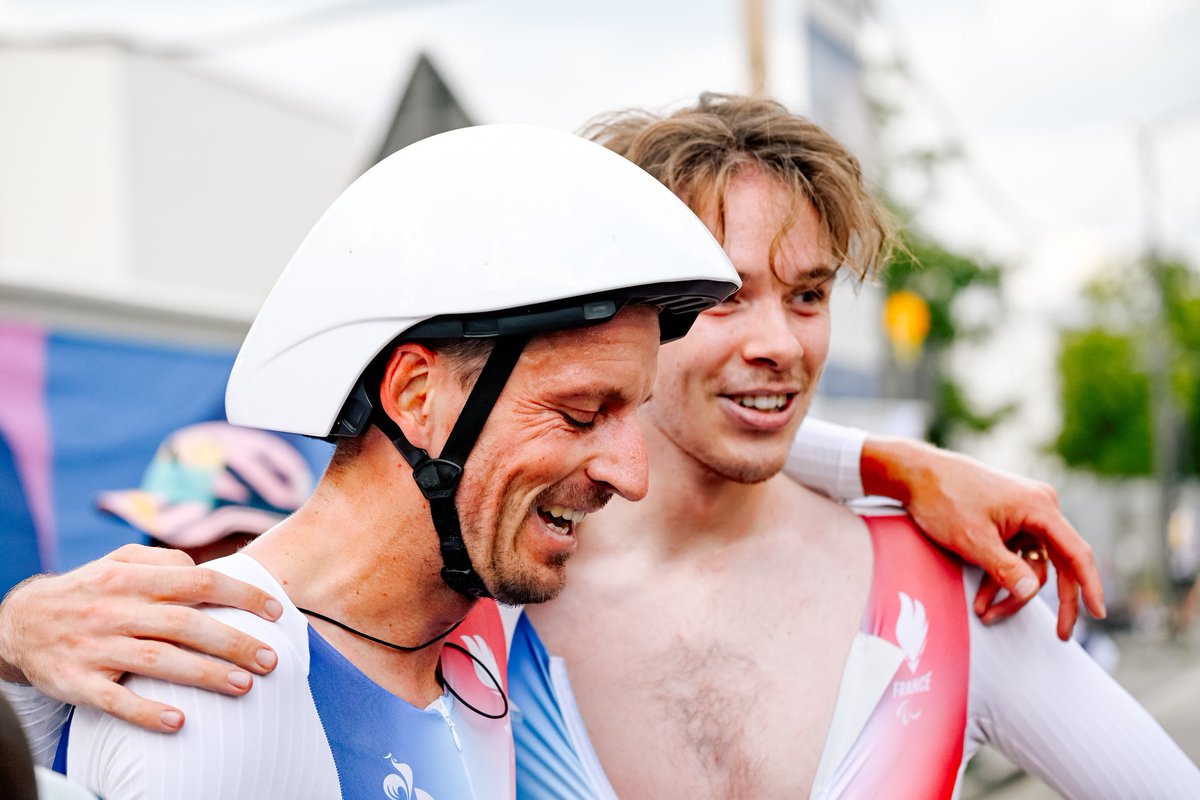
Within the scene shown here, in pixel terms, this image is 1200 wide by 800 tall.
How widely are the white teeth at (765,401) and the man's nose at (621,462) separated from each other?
24.8 inches

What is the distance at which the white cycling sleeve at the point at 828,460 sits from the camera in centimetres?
267

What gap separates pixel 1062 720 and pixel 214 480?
3198 millimetres

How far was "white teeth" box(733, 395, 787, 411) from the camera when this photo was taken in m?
2.41

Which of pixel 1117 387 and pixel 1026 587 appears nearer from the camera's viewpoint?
pixel 1026 587

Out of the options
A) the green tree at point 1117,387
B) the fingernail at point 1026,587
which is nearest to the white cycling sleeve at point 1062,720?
the fingernail at point 1026,587

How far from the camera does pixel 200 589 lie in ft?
5.15

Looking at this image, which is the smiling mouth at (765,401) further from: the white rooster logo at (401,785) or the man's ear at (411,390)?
the white rooster logo at (401,785)

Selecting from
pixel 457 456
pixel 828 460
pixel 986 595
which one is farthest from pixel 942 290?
pixel 457 456

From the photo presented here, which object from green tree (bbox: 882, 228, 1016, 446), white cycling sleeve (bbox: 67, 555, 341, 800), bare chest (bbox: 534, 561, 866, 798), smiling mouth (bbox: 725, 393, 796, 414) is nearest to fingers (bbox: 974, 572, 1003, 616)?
bare chest (bbox: 534, 561, 866, 798)

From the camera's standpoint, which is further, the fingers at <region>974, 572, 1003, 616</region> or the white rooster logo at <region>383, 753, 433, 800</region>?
the fingers at <region>974, 572, 1003, 616</region>

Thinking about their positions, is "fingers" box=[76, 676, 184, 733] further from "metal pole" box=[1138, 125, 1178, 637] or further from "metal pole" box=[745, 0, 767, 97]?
"metal pole" box=[1138, 125, 1178, 637]

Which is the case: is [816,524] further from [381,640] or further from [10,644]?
[10,644]

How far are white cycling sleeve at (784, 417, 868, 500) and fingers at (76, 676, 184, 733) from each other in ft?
5.12

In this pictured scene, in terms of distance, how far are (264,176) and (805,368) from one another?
954 centimetres
